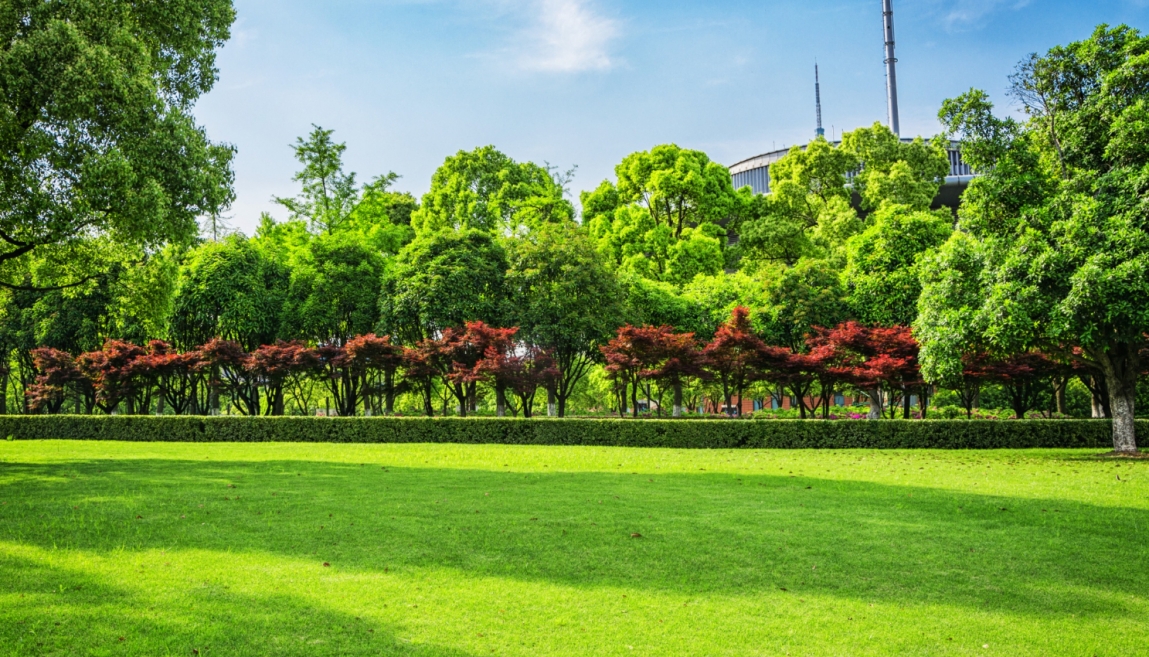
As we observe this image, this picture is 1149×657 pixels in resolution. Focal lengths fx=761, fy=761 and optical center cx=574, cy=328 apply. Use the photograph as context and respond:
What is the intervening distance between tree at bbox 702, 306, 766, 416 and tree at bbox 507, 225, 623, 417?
4359mm

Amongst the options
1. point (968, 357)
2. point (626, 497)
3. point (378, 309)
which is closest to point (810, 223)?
point (968, 357)

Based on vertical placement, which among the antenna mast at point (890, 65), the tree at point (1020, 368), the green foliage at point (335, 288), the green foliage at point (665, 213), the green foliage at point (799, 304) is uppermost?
the antenna mast at point (890, 65)

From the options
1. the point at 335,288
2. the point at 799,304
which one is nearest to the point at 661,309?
the point at 799,304

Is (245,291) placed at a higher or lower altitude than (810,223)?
lower

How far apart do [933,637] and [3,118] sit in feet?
48.9

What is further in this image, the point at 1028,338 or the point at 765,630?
the point at 1028,338

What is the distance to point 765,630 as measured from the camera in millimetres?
4996

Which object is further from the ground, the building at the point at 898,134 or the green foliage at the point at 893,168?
the building at the point at 898,134

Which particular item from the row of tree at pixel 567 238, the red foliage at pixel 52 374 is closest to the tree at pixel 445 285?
the row of tree at pixel 567 238

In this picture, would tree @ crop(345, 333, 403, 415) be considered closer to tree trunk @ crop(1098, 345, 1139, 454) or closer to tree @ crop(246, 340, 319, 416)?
tree @ crop(246, 340, 319, 416)

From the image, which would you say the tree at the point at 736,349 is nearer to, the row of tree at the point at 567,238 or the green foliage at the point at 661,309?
the row of tree at the point at 567,238

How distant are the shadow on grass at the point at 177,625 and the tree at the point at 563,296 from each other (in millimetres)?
21536

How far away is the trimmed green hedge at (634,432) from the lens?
1970cm

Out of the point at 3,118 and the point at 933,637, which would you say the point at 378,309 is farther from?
the point at 933,637
